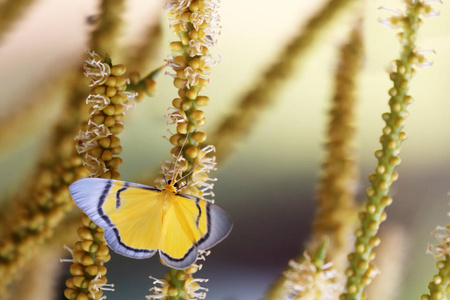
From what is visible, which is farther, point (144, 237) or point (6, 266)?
point (6, 266)

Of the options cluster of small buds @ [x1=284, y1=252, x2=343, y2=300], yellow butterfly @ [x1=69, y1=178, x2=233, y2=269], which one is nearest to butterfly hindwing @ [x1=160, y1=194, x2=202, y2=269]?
yellow butterfly @ [x1=69, y1=178, x2=233, y2=269]

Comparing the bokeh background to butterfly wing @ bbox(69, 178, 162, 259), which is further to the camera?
the bokeh background

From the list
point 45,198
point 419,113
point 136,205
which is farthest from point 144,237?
point 419,113

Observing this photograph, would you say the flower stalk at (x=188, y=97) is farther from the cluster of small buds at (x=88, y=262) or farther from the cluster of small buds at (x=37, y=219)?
the cluster of small buds at (x=37, y=219)

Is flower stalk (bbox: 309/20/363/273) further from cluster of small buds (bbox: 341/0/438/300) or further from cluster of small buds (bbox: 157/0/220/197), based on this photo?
cluster of small buds (bbox: 157/0/220/197)

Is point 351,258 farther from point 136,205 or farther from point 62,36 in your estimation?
point 62,36

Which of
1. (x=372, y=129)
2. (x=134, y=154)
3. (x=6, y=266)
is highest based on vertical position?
(x=372, y=129)

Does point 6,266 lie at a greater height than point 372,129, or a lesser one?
lesser

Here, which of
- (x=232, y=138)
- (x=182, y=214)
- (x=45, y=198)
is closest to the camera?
(x=182, y=214)
